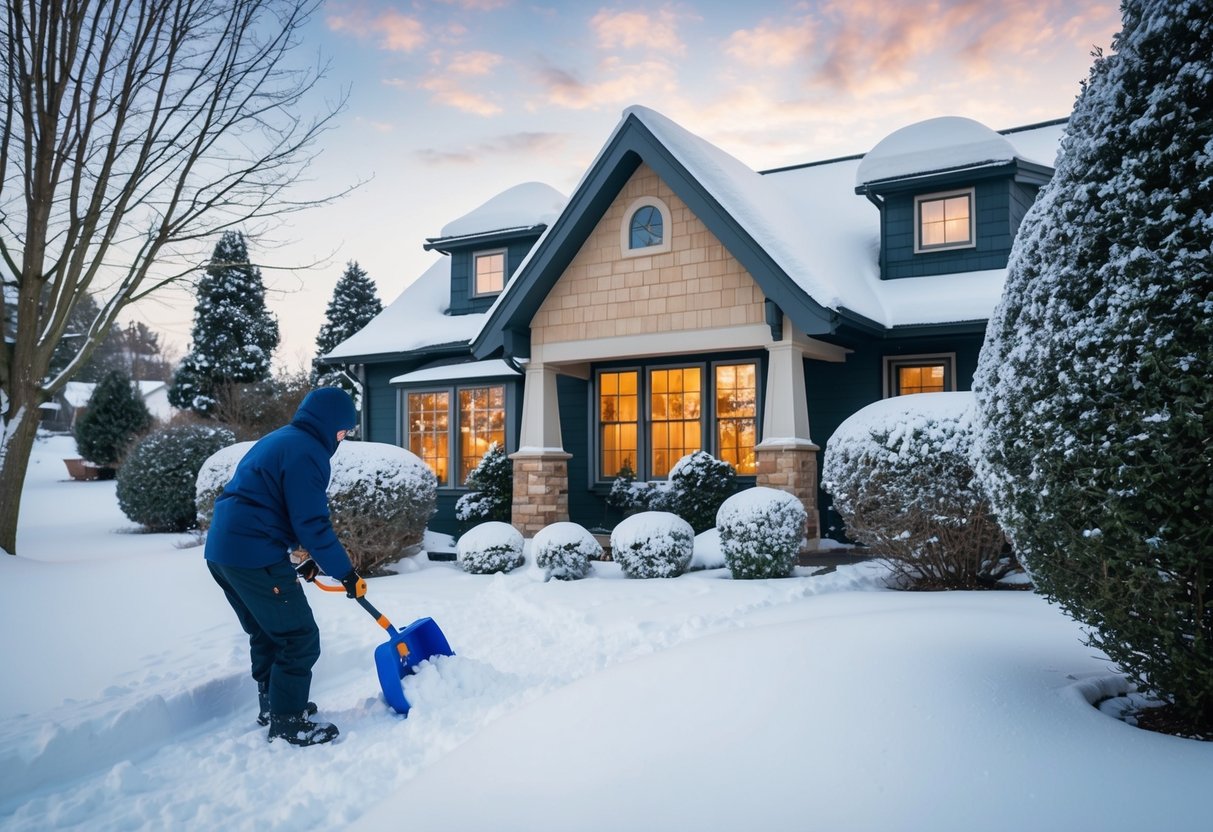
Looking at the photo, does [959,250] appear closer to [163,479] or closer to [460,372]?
[460,372]

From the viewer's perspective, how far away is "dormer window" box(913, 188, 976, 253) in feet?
41.3

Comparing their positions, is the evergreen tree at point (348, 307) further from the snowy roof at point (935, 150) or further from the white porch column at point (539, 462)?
the snowy roof at point (935, 150)

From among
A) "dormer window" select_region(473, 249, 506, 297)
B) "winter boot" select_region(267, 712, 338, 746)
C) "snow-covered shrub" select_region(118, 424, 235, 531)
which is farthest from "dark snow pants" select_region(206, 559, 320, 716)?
"snow-covered shrub" select_region(118, 424, 235, 531)

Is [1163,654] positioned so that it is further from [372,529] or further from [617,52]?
[617,52]

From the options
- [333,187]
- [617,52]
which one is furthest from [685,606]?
[333,187]

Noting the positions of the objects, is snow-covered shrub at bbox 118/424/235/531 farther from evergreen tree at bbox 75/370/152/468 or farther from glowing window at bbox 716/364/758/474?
evergreen tree at bbox 75/370/152/468

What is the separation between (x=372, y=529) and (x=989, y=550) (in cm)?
646

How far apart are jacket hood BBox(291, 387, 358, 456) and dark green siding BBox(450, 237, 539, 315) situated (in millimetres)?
11292

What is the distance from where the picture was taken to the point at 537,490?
1245cm

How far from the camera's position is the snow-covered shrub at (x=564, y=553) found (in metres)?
9.39

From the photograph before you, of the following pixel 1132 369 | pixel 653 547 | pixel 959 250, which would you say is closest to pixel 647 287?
pixel 653 547

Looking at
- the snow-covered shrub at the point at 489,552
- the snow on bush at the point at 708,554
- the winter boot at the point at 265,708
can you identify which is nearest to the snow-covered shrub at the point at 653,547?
the snow on bush at the point at 708,554

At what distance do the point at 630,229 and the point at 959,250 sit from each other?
15.9ft

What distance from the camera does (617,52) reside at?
10859 millimetres
